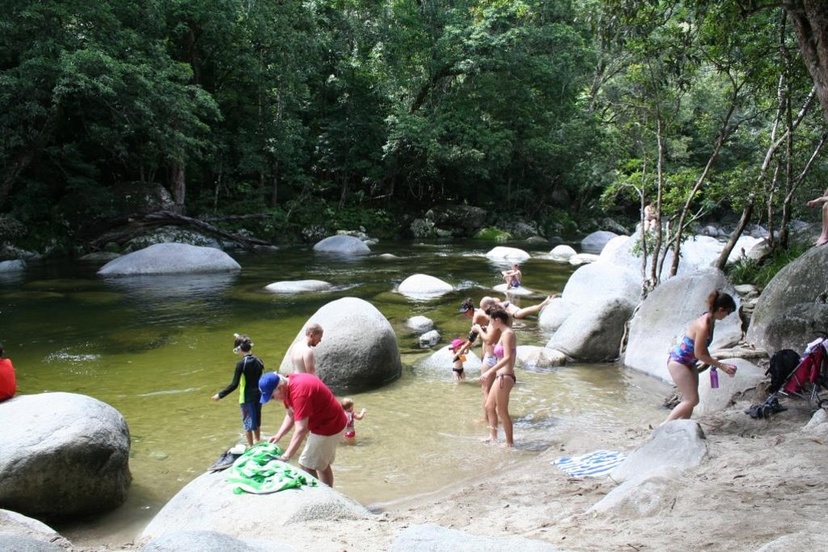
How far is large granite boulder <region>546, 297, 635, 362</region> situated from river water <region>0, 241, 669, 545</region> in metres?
0.42

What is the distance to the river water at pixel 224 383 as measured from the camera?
6309mm

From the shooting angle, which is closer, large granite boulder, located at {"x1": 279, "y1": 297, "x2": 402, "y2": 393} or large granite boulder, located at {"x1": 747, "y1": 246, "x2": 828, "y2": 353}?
large granite boulder, located at {"x1": 747, "y1": 246, "x2": 828, "y2": 353}

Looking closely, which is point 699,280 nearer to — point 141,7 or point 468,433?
point 468,433

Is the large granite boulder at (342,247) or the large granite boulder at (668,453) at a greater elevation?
the large granite boulder at (342,247)

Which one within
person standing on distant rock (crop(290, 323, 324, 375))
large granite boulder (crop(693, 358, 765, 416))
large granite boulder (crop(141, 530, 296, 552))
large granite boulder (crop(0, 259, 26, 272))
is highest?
person standing on distant rock (crop(290, 323, 324, 375))

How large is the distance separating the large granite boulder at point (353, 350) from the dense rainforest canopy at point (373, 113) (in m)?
5.45

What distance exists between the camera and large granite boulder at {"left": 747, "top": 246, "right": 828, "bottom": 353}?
7648 millimetres

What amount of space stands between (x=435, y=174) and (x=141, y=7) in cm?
1728

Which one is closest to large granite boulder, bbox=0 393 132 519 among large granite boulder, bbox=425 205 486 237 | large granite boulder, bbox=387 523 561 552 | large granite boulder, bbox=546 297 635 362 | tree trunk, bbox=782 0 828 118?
large granite boulder, bbox=387 523 561 552

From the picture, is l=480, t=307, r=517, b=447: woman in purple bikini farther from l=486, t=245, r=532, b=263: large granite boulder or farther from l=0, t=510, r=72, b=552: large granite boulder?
l=486, t=245, r=532, b=263: large granite boulder

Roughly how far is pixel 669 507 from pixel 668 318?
5.89 m

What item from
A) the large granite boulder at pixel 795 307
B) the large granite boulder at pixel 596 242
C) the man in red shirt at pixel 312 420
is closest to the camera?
the man in red shirt at pixel 312 420

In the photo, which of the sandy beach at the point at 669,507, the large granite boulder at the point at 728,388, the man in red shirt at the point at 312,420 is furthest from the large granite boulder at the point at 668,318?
the man in red shirt at the point at 312,420

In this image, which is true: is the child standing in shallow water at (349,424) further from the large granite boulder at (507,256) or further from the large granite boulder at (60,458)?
the large granite boulder at (507,256)
